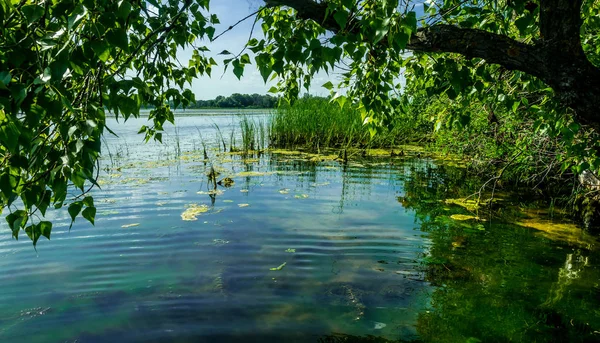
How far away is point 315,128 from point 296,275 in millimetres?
10829

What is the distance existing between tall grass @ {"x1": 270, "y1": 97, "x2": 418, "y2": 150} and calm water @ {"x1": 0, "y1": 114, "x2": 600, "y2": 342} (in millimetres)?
7378

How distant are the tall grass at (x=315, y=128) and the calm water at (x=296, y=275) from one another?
7378mm

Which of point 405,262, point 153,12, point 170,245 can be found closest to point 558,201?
point 405,262

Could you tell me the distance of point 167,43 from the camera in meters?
3.42

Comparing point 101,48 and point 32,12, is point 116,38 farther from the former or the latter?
point 32,12

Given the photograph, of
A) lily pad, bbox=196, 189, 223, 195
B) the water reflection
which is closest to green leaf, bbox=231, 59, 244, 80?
the water reflection

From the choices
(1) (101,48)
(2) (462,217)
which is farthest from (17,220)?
(2) (462,217)

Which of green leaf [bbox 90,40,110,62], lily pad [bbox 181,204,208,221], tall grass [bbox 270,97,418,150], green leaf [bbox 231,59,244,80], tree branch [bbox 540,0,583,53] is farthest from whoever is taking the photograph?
tall grass [bbox 270,97,418,150]

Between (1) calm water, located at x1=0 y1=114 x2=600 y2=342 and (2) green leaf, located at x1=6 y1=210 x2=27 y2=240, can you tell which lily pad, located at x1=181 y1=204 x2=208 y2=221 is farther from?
(2) green leaf, located at x1=6 y1=210 x2=27 y2=240

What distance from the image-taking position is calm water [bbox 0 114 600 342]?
3.19 meters

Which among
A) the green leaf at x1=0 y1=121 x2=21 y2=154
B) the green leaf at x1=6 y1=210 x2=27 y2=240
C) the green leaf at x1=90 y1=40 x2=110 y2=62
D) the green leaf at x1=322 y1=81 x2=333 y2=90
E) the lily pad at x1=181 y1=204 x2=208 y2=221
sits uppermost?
the green leaf at x1=322 y1=81 x2=333 y2=90

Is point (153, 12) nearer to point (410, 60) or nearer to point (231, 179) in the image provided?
point (410, 60)

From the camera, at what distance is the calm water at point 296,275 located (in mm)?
3186

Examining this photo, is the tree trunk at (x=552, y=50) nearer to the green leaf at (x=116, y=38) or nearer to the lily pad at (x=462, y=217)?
the green leaf at (x=116, y=38)
